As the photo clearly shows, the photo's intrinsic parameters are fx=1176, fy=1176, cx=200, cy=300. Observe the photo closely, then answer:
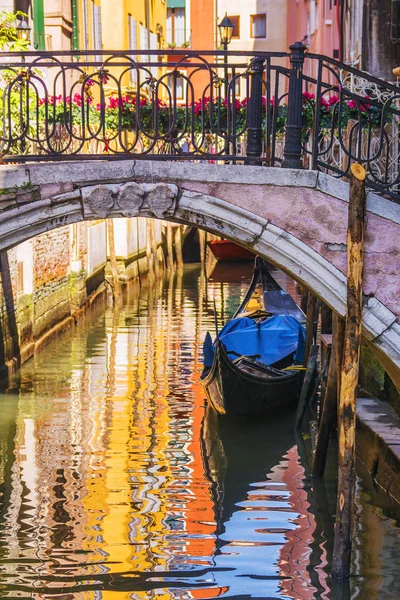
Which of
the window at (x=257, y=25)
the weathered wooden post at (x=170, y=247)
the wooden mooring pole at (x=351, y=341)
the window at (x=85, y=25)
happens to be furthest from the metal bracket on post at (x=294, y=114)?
the window at (x=257, y=25)

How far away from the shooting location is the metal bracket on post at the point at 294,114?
5.26m

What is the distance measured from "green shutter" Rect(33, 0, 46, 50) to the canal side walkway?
6.29 meters

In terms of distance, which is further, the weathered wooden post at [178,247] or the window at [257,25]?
the window at [257,25]

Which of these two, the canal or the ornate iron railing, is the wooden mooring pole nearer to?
the ornate iron railing

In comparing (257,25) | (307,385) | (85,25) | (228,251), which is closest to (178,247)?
(228,251)

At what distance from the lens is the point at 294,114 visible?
5363 mm

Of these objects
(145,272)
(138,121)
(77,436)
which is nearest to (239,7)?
(145,272)

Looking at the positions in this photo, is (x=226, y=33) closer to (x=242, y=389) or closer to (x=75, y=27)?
(x=75, y=27)

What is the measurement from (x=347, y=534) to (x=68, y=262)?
890 cm

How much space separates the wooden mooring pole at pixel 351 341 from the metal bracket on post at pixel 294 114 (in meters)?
0.35

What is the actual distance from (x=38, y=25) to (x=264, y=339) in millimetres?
4717

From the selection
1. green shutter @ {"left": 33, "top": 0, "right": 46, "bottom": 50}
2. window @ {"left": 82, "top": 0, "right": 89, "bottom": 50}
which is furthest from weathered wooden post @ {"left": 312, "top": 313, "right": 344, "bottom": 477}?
window @ {"left": 82, "top": 0, "right": 89, "bottom": 50}

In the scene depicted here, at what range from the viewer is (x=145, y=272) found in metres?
19.5

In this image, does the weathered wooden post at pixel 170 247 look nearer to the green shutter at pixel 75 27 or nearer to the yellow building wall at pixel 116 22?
the yellow building wall at pixel 116 22
